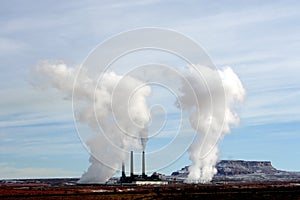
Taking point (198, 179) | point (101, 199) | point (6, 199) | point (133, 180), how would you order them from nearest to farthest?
point (6, 199), point (101, 199), point (133, 180), point (198, 179)

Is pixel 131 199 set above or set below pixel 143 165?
below

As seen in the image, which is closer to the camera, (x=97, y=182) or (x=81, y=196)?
(x=81, y=196)

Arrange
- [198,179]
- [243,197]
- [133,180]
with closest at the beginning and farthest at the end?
[243,197] < [133,180] < [198,179]

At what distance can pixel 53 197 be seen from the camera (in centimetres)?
8438

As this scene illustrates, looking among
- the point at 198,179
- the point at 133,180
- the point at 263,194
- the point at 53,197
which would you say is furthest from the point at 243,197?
the point at 198,179

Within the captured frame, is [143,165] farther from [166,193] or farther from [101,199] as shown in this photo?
[101,199]

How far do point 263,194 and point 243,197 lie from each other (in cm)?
701

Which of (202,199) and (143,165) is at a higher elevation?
(143,165)

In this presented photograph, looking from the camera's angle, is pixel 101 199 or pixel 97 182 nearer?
pixel 101 199

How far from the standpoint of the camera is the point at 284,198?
306 ft

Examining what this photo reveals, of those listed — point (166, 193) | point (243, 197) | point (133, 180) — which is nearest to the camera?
point (243, 197)

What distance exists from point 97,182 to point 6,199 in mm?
103572

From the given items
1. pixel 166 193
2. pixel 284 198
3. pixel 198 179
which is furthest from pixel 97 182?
pixel 284 198

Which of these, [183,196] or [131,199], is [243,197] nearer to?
[183,196]
